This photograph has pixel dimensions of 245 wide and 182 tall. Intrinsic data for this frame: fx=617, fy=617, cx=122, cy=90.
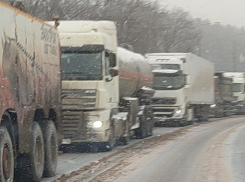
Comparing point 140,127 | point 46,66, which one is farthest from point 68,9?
point 46,66

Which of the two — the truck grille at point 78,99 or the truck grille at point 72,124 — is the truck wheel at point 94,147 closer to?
the truck grille at point 72,124

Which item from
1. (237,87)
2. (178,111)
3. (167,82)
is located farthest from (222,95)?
(167,82)

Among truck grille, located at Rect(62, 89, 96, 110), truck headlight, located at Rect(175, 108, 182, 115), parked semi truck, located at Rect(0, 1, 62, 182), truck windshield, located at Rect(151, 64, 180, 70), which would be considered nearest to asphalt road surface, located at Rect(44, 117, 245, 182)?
parked semi truck, located at Rect(0, 1, 62, 182)

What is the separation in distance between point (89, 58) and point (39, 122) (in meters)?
5.42

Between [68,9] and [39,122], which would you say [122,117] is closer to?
[39,122]

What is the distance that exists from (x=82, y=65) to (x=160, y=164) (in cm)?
412

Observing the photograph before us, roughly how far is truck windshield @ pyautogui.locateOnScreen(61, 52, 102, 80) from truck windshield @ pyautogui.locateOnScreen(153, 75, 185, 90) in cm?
1309

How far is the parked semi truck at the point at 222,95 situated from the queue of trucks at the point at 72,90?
11.6 m

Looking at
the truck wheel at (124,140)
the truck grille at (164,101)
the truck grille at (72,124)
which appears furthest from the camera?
the truck grille at (164,101)

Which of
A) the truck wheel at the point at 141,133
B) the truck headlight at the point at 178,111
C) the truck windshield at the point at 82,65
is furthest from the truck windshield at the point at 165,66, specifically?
the truck windshield at the point at 82,65

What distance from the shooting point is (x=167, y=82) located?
29422 millimetres

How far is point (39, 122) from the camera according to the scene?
36.6 ft

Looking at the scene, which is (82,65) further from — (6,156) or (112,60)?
(6,156)

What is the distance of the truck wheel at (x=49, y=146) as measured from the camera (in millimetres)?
11094
